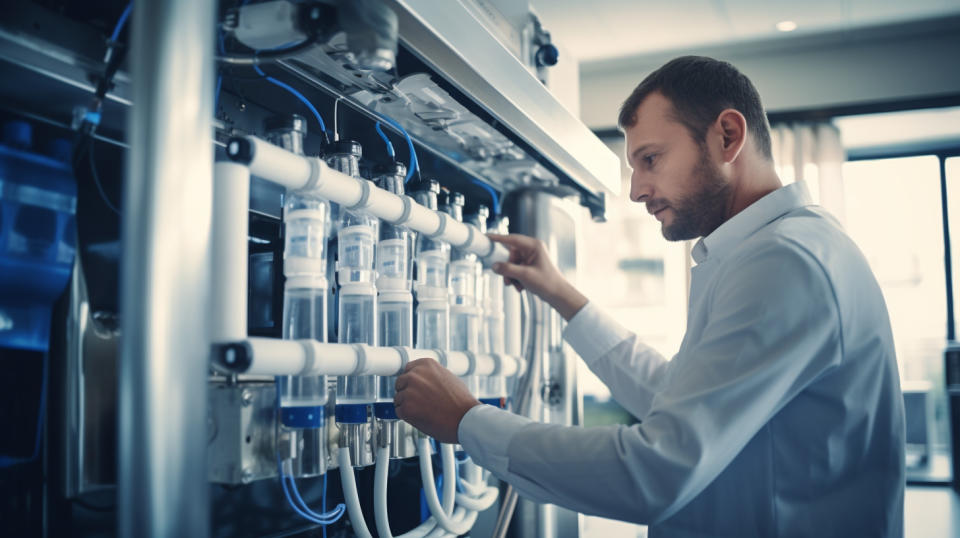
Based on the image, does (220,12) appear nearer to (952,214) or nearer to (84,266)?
(84,266)

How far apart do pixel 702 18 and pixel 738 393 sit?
134 inches

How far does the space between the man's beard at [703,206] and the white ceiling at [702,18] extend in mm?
2452

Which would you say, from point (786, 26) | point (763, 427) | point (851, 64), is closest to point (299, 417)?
point (763, 427)

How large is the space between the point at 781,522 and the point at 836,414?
171mm

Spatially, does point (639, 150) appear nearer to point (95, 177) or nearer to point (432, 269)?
point (432, 269)

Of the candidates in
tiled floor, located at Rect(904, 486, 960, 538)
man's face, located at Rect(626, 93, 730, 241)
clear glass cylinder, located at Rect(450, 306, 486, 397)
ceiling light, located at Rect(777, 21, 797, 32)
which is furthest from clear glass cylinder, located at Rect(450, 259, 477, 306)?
ceiling light, located at Rect(777, 21, 797, 32)

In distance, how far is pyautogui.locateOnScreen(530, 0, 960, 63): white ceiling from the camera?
377 centimetres

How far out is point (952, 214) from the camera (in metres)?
4.78

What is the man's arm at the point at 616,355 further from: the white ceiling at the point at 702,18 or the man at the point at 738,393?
the white ceiling at the point at 702,18

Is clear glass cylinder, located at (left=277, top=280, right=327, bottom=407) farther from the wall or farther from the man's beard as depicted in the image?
the wall

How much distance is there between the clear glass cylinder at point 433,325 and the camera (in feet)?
4.20

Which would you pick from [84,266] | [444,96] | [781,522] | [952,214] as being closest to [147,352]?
[84,266]

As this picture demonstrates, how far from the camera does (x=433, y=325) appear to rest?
1289 mm

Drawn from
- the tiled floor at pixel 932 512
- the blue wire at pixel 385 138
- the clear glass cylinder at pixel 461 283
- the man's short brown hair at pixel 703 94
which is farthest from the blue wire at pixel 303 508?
the tiled floor at pixel 932 512
